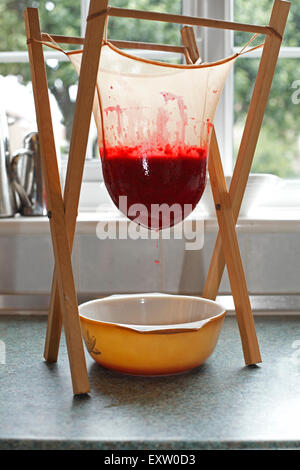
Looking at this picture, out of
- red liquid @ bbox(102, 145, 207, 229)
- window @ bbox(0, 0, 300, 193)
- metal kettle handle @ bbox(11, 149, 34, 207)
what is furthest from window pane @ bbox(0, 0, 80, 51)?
red liquid @ bbox(102, 145, 207, 229)

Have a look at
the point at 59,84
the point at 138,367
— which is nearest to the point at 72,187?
the point at 138,367

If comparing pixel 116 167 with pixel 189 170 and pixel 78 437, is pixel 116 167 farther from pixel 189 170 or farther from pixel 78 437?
pixel 78 437

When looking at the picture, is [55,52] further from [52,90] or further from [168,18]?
[168,18]

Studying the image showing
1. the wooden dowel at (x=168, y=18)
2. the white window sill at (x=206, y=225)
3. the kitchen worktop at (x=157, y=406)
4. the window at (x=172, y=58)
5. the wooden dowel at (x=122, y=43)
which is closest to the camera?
the kitchen worktop at (x=157, y=406)

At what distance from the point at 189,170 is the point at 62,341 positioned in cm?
47

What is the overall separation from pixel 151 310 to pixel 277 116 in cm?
86

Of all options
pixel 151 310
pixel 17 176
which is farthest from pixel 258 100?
pixel 17 176

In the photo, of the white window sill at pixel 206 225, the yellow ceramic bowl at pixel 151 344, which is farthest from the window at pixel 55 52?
the yellow ceramic bowl at pixel 151 344

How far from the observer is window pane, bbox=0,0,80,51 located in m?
1.59

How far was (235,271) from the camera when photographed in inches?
36.0

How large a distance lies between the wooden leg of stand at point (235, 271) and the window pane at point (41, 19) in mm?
864

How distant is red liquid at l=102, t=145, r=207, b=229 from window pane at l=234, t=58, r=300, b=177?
0.83m

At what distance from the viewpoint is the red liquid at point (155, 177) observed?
78cm

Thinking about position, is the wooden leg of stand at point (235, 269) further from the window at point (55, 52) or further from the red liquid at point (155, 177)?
the window at point (55, 52)
